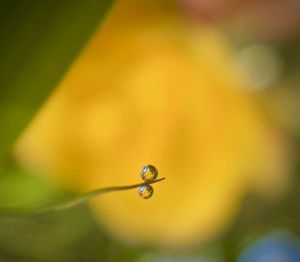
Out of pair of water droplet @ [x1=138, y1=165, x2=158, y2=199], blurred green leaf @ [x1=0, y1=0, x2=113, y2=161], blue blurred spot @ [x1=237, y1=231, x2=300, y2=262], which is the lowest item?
pair of water droplet @ [x1=138, y1=165, x2=158, y2=199]

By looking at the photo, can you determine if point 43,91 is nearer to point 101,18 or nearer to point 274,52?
point 101,18

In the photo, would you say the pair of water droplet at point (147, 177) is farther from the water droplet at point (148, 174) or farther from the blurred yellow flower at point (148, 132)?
the blurred yellow flower at point (148, 132)

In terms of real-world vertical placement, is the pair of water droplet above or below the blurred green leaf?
below

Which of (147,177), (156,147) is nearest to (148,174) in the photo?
(147,177)

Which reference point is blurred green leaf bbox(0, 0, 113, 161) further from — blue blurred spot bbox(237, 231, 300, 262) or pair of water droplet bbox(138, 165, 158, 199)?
blue blurred spot bbox(237, 231, 300, 262)

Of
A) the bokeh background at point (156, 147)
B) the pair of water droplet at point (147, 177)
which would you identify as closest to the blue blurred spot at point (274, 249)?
the bokeh background at point (156, 147)

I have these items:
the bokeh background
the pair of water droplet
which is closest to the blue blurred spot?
the bokeh background

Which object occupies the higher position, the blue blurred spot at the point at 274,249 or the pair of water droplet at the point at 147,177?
the blue blurred spot at the point at 274,249

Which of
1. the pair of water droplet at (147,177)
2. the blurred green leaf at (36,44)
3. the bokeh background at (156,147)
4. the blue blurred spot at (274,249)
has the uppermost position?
the bokeh background at (156,147)

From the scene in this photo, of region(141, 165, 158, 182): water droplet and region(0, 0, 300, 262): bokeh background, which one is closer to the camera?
region(141, 165, 158, 182): water droplet
